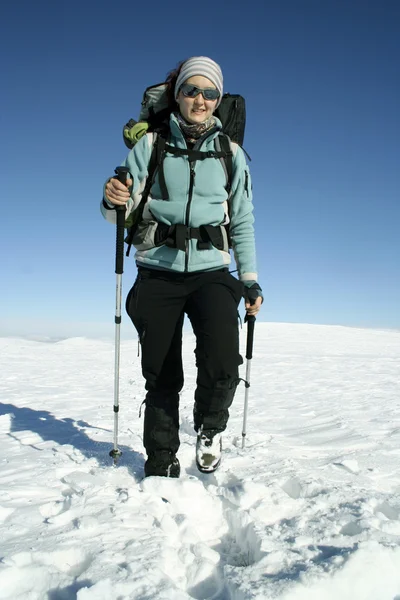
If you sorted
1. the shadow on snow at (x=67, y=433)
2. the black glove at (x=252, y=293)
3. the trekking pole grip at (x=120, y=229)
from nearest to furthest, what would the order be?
1. the trekking pole grip at (x=120, y=229)
2. the black glove at (x=252, y=293)
3. the shadow on snow at (x=67, y=433)

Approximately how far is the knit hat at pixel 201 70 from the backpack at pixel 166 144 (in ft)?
0.46

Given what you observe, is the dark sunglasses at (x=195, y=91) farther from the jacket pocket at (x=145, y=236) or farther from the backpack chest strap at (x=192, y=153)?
the jacket pocket at (x=145, y=236)

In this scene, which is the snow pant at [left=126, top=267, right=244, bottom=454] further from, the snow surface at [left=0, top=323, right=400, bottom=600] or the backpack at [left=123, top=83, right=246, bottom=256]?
the snow surface at [left=0, top=323, right=400, bottom=600]

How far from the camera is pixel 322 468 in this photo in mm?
3258

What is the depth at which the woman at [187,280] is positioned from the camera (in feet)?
9.57

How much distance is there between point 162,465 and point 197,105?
2.43 m

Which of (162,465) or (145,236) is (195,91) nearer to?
(145,236)

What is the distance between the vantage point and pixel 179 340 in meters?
3.17

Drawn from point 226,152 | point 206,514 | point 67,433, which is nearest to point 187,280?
point 226,152

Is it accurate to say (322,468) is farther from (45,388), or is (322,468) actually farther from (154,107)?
(45,388)

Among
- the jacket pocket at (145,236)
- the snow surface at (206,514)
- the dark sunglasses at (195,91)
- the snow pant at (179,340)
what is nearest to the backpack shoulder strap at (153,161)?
the jacket pocket at (145,236)

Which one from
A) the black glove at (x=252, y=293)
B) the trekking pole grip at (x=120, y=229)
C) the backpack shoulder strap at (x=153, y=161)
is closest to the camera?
the trekking pole grip at (x=120, y=229)

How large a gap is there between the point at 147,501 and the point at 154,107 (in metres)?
2.64

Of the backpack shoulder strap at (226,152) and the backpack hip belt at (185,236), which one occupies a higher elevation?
the backpack shoulder strap at (226,152)
